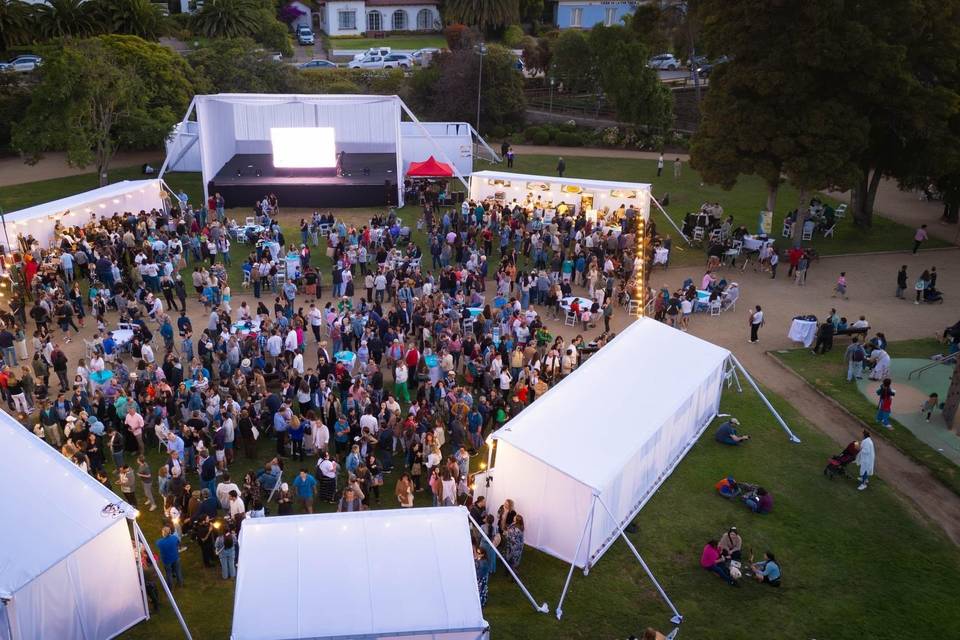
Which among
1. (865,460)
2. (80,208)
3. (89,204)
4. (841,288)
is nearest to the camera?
(865,460)

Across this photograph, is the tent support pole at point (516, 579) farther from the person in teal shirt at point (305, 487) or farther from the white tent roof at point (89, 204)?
the white tent roof at point (89, 204)

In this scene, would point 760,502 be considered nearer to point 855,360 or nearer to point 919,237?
point 855,360

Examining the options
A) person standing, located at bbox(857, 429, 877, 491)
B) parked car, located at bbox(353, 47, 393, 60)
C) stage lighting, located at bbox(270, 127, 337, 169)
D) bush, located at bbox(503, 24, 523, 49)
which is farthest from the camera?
bush, located at bbox(503, 24, 523, 49)

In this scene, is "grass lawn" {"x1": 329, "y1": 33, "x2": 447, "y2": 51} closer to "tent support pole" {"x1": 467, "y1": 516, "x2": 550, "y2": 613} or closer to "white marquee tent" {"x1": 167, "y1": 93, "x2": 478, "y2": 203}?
"white marquee tent" {"x1": 167, "y1": 93, "x2": 478, "y2": 203}

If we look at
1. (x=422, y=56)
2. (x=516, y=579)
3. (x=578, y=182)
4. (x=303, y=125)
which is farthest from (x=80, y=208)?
(x=422, y=56)

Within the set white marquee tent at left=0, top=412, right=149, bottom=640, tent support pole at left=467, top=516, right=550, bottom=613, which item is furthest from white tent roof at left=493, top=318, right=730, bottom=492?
white marquee tent at left=0, top=412, right=149, bottom=640

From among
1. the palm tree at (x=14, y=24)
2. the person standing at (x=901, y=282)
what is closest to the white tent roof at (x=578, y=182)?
the person standing at (x=901, y=282)
